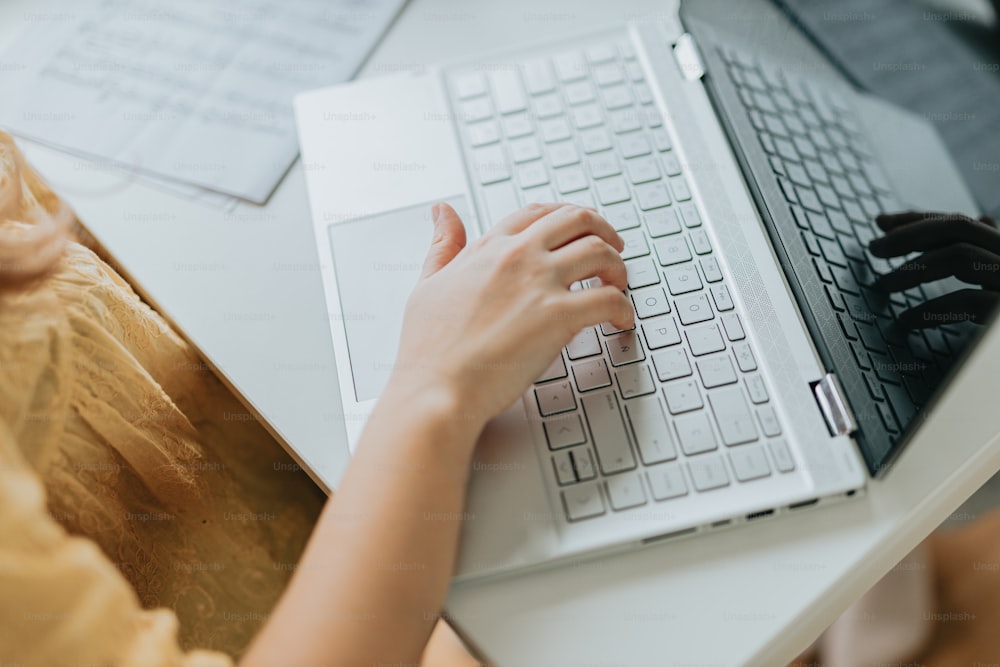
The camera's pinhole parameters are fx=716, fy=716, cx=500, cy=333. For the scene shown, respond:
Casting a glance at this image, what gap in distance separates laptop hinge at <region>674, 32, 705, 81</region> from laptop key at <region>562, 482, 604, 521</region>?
38 centimetres

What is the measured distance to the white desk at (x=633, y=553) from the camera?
424 mm

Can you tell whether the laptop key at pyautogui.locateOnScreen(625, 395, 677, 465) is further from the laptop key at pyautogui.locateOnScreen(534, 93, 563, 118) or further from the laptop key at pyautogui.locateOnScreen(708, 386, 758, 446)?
the laptop key at pyautogui.locateOnScreen(534, 93, 563, 118)

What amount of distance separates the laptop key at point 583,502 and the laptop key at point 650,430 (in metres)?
0.04

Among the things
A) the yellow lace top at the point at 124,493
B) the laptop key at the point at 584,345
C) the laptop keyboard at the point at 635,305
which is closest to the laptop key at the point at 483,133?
the laptop keyboard at the point at 635,305

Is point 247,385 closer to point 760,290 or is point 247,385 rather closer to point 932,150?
point 760,290

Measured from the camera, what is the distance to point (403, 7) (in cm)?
74

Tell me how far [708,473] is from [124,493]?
0.44 meters

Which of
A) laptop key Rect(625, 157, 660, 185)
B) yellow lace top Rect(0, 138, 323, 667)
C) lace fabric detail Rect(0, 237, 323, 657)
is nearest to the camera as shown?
yellow lace top Rect(0, 138, 323, 667)

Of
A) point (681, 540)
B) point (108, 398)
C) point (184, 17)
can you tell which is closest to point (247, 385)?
point (108, 398)

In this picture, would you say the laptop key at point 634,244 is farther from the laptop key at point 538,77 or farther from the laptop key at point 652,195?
the laptop key at point 538,77

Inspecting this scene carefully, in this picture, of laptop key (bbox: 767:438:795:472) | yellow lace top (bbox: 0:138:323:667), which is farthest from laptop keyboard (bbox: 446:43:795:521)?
yellow lace top (bbox: 0:138:323:667)

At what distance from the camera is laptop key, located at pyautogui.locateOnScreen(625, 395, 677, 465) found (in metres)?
0.46

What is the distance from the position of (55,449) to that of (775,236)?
543 millimetres

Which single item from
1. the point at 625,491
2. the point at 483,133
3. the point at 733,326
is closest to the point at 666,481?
the point at 625,491
